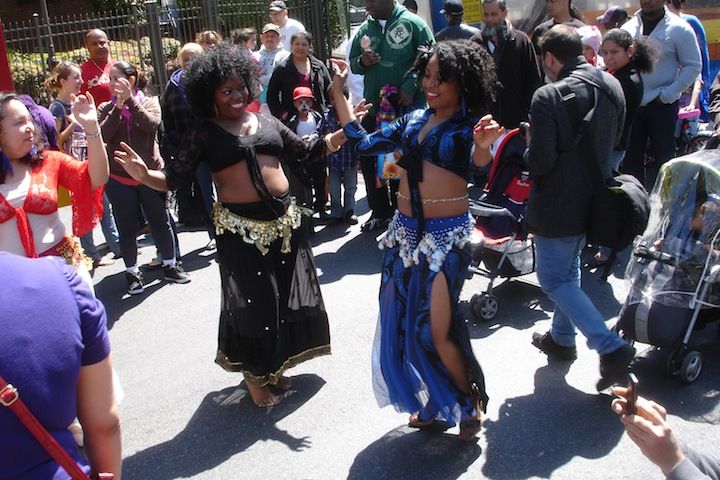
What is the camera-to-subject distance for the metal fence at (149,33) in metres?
12.6

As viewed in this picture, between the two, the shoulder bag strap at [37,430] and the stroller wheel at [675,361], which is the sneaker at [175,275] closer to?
the stroller wheel at [675,361]

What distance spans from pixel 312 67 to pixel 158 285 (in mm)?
2709

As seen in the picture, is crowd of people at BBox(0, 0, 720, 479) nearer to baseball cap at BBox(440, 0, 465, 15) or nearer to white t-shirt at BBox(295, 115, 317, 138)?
white t-shirt at BBox(295, 115, 317, 138)

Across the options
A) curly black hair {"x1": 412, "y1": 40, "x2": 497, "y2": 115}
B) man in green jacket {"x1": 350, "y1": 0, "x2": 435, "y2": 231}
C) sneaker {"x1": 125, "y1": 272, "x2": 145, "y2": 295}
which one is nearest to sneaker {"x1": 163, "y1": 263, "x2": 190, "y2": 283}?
sneaker {"x1": 125, "y1": 272, "x2": 145, "y2": 295}

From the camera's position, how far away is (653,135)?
6961 millimetres

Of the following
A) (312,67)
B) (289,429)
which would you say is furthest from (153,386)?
(312,67)

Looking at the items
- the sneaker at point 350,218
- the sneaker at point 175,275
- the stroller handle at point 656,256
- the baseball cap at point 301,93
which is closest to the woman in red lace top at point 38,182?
the sneaker at point 175,275

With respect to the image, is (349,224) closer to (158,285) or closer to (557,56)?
(158,285)

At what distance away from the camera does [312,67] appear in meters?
7.67

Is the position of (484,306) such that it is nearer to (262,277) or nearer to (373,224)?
(262,277)

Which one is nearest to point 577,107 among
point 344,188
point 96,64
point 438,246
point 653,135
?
point 438,246

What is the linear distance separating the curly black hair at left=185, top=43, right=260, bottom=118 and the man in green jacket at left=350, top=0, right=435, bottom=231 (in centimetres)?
329

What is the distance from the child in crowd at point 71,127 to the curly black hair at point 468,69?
4199 mm

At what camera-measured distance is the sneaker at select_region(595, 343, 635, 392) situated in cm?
403
